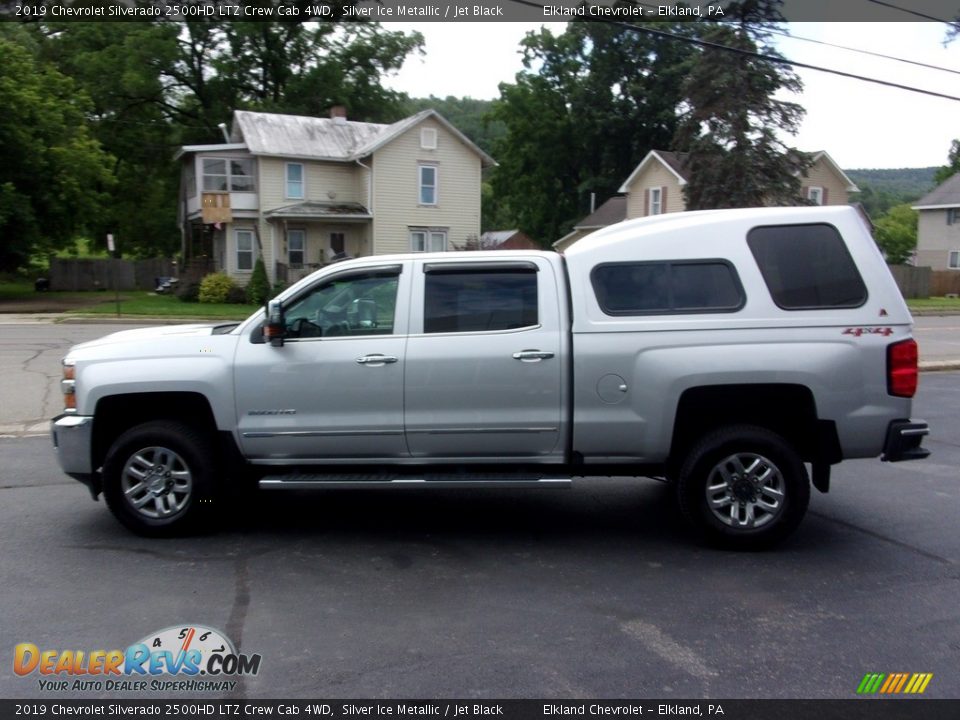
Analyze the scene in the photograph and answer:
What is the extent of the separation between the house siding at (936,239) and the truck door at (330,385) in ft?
182

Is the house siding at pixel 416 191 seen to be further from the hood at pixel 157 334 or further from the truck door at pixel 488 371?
the truck door at pixel 488 371

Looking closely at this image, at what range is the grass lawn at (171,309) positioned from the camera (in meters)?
28.7

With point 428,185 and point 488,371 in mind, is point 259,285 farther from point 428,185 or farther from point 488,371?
point 488,371

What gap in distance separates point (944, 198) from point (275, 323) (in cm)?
5648

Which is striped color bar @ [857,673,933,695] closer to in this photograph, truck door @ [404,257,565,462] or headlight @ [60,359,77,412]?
truck door @ [404,257,565,462]

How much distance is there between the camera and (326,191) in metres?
38.1

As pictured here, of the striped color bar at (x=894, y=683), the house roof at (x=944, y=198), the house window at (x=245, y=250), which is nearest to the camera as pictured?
the striped color bar at (x=894, y=683)

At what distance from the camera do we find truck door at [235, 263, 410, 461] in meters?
6.05

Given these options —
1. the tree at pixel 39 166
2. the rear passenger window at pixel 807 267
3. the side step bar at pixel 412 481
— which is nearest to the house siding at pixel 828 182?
the tree at pixel 39 166

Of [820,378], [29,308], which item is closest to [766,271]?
[820,378]

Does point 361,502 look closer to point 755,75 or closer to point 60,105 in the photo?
point 755,75

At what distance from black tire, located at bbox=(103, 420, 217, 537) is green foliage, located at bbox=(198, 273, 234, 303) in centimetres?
2953

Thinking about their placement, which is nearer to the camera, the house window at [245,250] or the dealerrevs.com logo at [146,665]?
the dealerrevs.com logo at [146,665]
